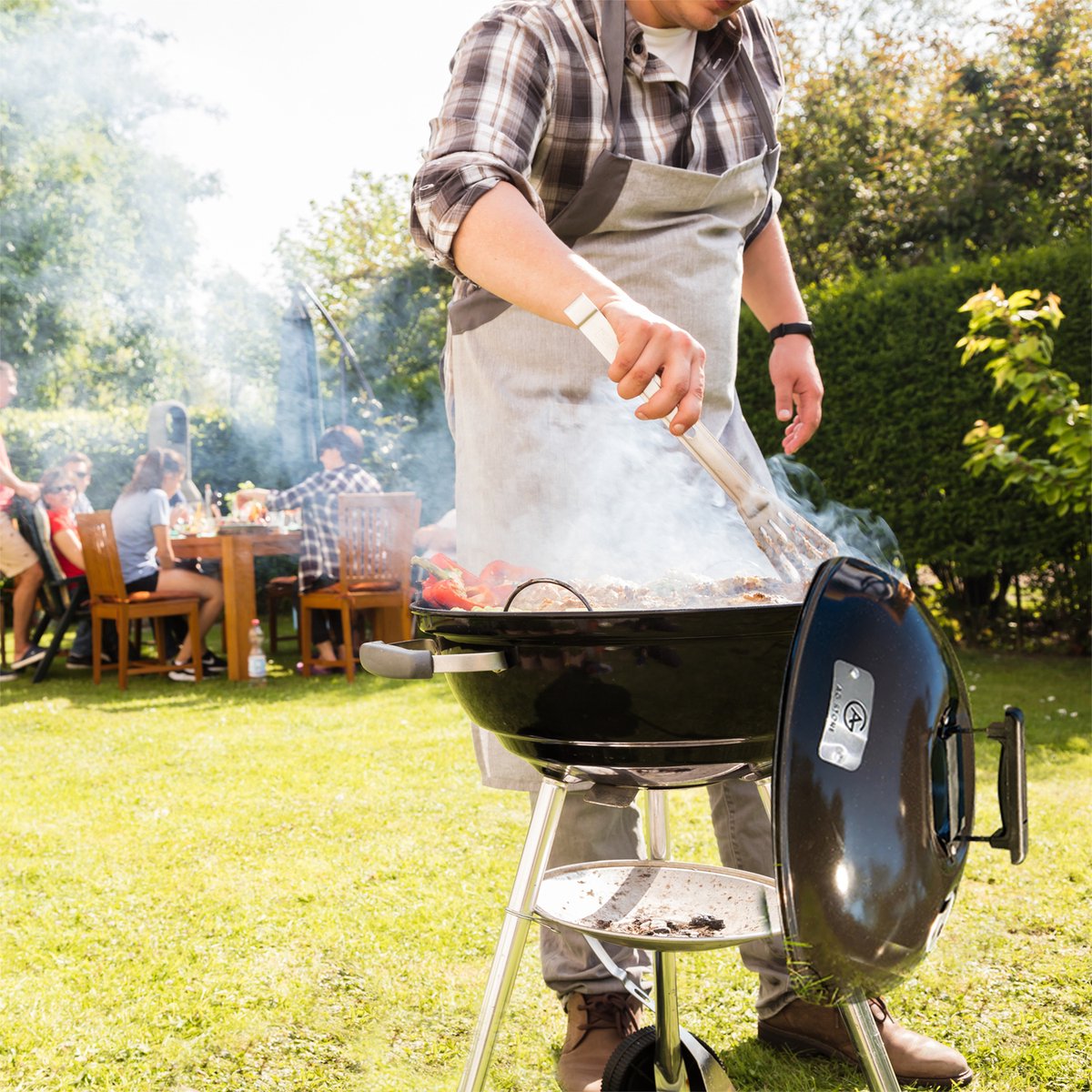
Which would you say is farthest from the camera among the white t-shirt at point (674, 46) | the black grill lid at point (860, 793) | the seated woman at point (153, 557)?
the seated woman at point (153, 557)

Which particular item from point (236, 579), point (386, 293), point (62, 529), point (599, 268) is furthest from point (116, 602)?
point (386, 293)

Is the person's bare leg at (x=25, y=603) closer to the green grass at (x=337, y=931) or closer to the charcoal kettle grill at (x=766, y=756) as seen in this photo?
the green grass at (x=337, y=931)

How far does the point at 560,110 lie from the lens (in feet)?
5.05

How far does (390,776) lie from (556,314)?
119 inches

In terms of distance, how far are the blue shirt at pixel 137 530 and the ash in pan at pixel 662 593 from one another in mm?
5681

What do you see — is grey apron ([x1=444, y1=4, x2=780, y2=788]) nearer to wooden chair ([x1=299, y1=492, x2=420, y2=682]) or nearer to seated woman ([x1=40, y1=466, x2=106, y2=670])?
wooden chair ([x1=299, y1=492, x2=420, y2=682])

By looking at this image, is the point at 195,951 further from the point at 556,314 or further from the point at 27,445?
the point at 27,445

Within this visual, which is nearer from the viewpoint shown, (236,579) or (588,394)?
(588,394)

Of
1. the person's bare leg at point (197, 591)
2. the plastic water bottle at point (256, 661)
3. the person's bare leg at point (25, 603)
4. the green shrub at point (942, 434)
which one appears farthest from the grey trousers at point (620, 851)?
the person's bare leg at point (25, 603)

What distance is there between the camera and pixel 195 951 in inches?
92.7

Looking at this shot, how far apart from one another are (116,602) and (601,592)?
18.2 feet

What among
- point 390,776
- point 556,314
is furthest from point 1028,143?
point 556,314

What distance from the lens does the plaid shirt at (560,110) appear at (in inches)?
52.8

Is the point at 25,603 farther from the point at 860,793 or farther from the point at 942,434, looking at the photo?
the point at 860,793
